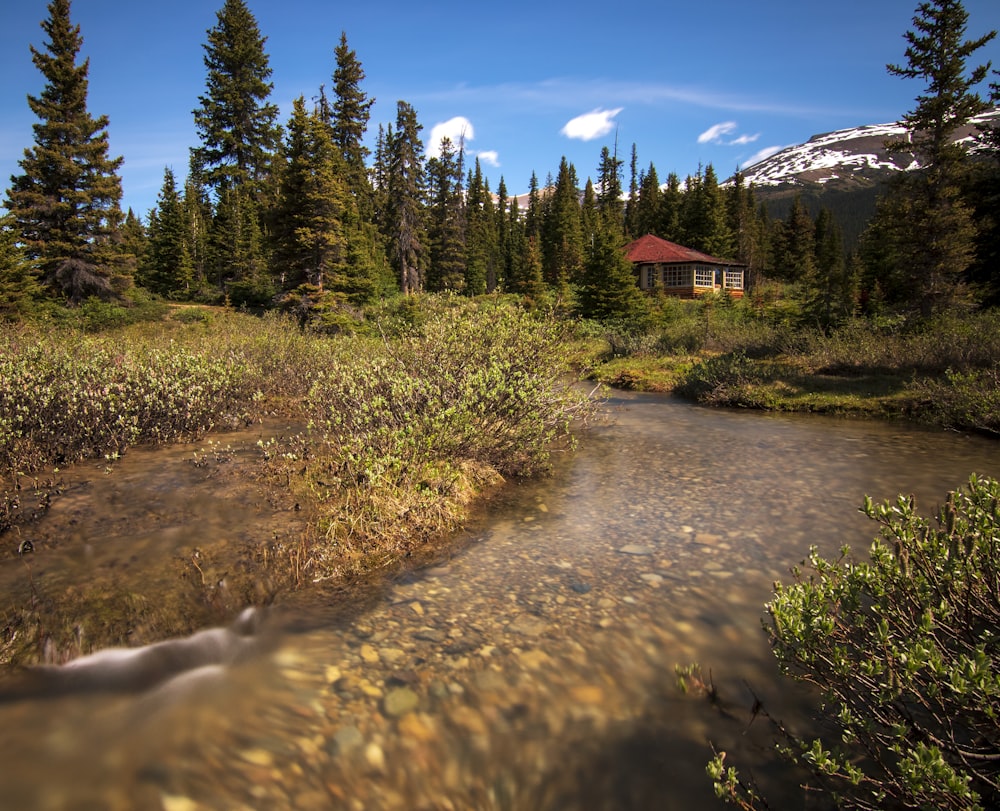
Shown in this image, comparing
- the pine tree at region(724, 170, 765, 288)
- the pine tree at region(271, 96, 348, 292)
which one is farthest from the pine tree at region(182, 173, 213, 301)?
the pine tree at region(724, 170, 765, 288)

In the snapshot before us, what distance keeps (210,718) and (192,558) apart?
2358 mm

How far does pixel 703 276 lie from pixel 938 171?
1244 inches

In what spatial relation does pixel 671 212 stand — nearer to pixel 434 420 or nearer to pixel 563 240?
pixel 563 240

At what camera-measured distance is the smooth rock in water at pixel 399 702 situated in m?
3.75

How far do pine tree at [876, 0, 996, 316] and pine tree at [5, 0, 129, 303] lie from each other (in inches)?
1407

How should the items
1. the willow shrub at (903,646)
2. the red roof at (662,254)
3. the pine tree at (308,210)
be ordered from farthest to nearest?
the red roof at (662,254) → the pine tree at (308,210) → the willow shrub at (903,646)

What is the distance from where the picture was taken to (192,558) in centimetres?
565

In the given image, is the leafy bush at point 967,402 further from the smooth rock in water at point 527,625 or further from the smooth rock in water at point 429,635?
the smooth rock in water at point 429,635

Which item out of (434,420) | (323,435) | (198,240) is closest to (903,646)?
(434,420)

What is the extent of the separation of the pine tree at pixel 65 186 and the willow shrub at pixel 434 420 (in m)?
27.6

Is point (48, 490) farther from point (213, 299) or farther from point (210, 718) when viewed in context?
point (213, 299)

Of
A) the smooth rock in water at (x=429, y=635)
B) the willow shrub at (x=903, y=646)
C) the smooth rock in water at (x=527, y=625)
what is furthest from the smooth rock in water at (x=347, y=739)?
the willow shrub at (x=903, y=646)

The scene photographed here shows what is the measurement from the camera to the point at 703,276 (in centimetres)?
5203

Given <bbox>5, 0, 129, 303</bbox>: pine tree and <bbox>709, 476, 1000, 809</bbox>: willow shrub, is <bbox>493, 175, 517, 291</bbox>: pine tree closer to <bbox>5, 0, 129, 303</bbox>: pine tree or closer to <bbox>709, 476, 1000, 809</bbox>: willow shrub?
<bbox>5, 0, 129, 303</bbox>: pine tree
